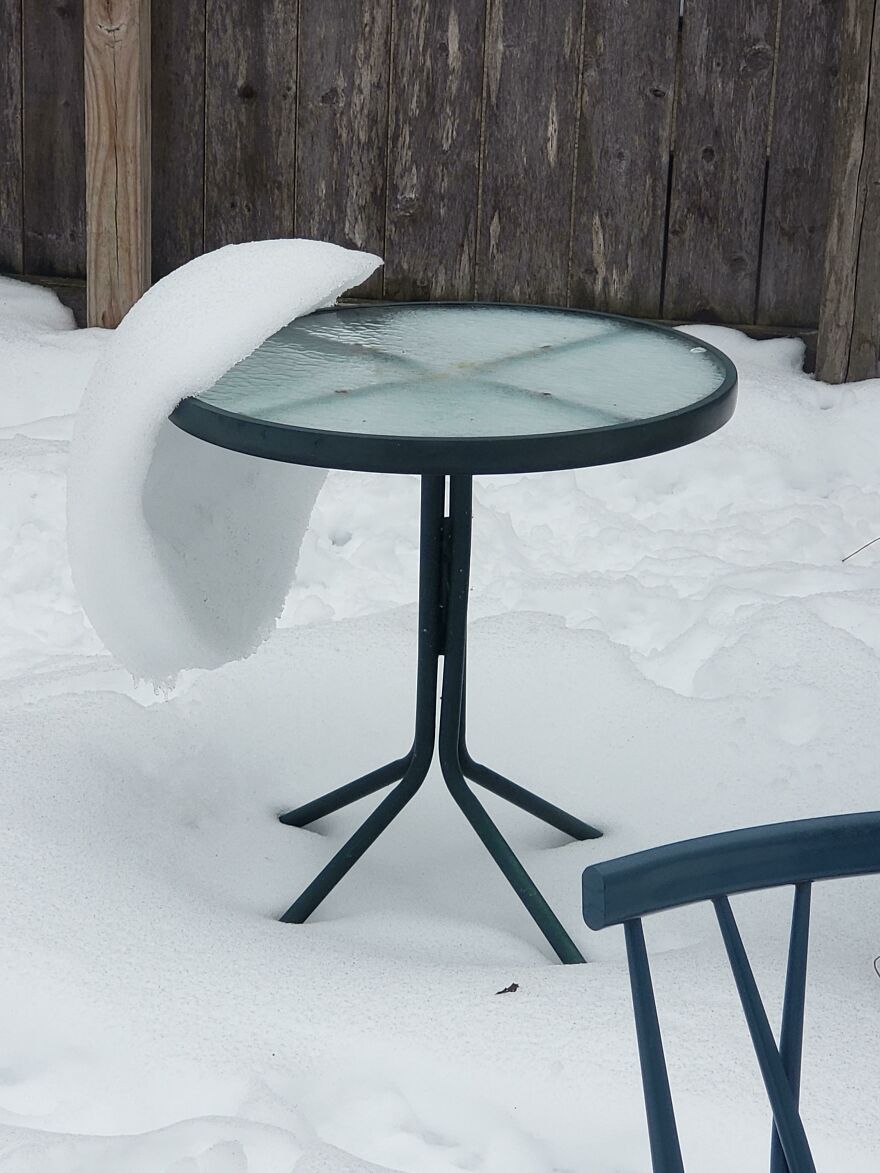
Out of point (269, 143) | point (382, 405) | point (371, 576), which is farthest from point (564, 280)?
point (382, 405)

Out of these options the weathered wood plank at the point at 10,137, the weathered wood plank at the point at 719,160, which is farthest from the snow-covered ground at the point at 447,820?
the weathered wood plank at the point at 10,137

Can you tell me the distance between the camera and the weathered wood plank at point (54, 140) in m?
4.15

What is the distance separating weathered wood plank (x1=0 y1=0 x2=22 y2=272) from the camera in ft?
13.8

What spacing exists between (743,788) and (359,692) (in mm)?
692

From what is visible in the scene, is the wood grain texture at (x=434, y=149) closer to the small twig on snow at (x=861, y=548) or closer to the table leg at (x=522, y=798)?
the small twig on snow at (x=861, y=548)

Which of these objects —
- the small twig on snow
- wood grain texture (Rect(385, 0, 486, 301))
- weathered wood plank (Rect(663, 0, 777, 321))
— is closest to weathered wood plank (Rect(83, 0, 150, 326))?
wood grain texture (Rect(385, 0, 486, 301))

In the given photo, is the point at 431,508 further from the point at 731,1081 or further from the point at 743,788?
the point at 731,1081

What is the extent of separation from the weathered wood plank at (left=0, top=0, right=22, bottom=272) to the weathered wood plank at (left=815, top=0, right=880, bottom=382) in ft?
7.51

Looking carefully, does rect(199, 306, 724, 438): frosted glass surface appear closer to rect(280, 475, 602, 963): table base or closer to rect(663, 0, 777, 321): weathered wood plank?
rect(280, 475, 602, 963): table base

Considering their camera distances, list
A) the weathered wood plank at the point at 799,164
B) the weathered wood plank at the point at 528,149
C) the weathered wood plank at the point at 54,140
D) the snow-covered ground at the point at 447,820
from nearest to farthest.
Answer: the snow-covered ground at the point at 447,820 → the weathered wood plank at the point at 799,164 → the weathered wood plank at the point at 528,149 → the weathered wood plank at the point at 54,140

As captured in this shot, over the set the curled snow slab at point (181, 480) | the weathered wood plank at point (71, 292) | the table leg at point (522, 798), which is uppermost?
the curled snow slab at point (181, 480)

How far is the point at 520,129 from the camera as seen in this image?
3.89 m

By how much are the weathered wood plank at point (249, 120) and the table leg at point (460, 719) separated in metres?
2.31

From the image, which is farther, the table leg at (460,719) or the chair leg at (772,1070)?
the table leg at (460,719)
